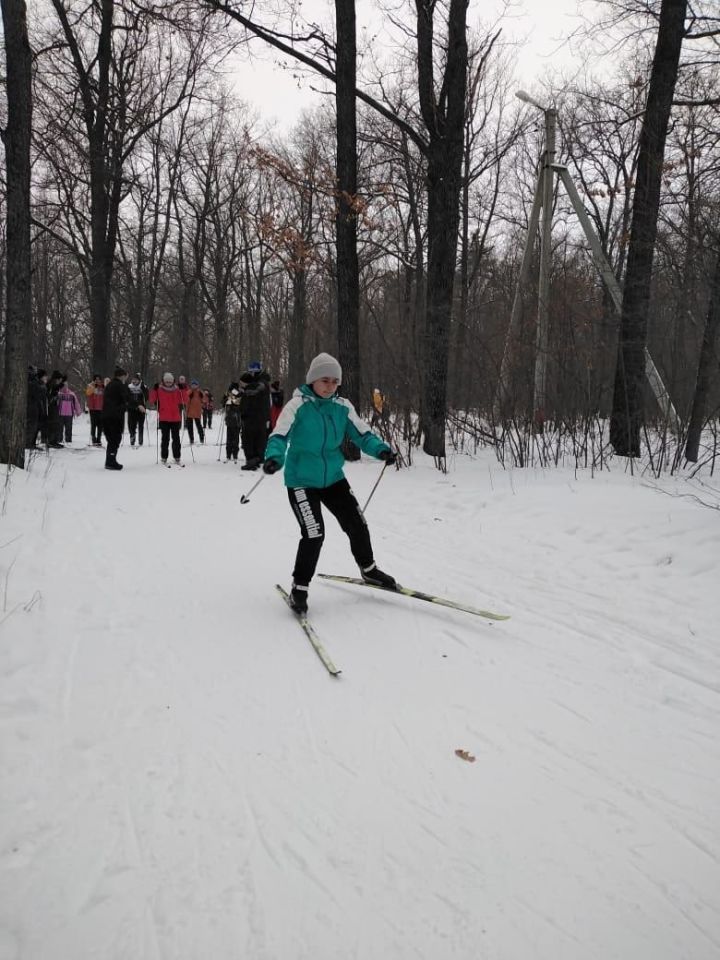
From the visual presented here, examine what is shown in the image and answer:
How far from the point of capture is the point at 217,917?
6.23 ft

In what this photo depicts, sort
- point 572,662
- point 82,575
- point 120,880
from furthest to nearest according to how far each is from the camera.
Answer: point 82,575 → point 572,662 → point 120,880

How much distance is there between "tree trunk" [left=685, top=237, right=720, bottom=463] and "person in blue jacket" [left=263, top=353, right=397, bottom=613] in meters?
6.62

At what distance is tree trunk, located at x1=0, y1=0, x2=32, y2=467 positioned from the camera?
8984 millimetres

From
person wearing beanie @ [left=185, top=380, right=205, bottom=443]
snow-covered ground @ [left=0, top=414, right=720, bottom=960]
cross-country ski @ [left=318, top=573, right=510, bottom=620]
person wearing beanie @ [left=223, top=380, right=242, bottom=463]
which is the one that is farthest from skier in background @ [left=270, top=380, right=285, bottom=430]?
cross-country ski @ [left=318, top=573, right=510, bottom=620]

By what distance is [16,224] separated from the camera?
938 cm

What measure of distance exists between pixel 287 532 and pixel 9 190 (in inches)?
290

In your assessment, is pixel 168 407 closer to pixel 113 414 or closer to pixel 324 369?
pixel 113 414

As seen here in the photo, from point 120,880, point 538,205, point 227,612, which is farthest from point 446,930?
point 538,205

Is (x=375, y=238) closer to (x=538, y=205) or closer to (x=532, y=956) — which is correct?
(x=538, y=205)

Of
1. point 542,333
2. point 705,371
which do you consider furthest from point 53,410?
point 705,371

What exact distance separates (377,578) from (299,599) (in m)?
0.74

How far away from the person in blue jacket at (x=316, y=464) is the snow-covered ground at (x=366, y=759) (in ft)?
1.27

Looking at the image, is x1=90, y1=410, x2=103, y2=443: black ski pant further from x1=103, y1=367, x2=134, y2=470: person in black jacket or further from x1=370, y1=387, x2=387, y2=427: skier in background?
x1=370, y1=387, x2=387, y2=427: skier in background

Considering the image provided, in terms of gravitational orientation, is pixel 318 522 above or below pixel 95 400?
below
